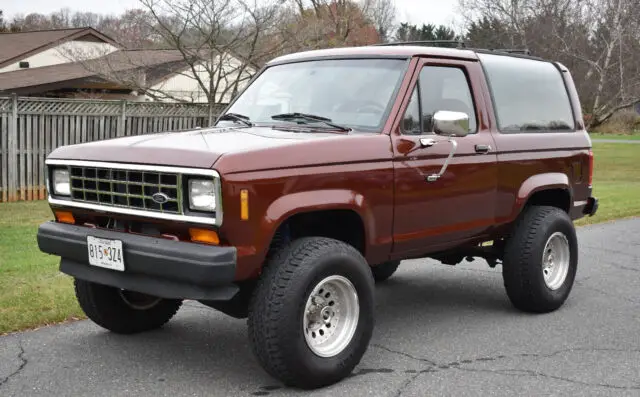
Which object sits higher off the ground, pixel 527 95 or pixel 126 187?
pixel 527 95

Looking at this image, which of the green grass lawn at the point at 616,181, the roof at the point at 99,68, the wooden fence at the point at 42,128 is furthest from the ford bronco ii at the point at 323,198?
the roof at the point at 99,68

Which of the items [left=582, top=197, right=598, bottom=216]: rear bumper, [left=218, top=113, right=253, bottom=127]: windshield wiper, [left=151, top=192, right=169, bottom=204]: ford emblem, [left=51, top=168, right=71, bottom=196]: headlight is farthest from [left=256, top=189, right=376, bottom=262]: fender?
[left=582, top=197, right=598, bottom=216]: rear bumper

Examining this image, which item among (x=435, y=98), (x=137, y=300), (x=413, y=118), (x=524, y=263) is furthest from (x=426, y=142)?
(x=137, y=300)

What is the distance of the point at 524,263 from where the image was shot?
6.17 metres

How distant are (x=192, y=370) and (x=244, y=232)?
1128 mm

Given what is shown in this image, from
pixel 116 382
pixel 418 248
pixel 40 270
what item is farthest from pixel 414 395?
pixel 40 270

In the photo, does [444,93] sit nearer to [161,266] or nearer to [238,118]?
[238,118]

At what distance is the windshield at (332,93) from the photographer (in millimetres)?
5273

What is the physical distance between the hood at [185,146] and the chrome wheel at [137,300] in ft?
3.64

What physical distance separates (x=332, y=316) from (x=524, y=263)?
2.11m

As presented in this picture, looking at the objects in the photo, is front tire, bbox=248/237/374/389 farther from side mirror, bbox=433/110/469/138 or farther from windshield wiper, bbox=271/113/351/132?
side mirror, bbox=433/110/469/138

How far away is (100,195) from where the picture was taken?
15.5 ft

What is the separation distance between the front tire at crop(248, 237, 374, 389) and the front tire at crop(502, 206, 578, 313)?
73.6 inches

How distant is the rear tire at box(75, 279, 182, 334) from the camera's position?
17.5 feet
